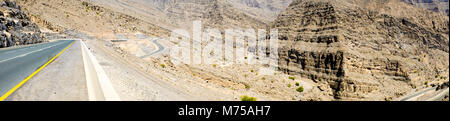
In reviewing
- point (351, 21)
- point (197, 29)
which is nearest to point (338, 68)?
point (351, 21)

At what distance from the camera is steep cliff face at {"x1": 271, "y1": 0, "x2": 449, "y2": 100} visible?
31.6m

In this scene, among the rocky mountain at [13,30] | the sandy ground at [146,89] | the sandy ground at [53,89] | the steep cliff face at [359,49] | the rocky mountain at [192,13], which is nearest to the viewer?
the sandy ground at [53,89]

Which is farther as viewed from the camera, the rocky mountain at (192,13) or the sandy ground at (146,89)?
the rocky mountain at (192,13)

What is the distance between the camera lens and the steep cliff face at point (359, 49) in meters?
31.6

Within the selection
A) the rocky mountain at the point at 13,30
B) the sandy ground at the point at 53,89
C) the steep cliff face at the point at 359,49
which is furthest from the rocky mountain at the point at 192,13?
the sandy ground at the point at 53,89

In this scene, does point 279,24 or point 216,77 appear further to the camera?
point 279,24

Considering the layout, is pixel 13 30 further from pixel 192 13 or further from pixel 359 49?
pixel 192 13

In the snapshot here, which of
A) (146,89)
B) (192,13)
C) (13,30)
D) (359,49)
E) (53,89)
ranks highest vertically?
(192,13)

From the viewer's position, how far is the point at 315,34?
42.5 meters

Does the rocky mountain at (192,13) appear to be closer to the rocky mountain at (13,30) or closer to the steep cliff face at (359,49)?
the steep cliff face at (359,49)

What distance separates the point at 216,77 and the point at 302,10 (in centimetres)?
3609

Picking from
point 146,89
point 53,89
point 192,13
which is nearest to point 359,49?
point 146,89

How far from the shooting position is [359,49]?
3659 centimetres
